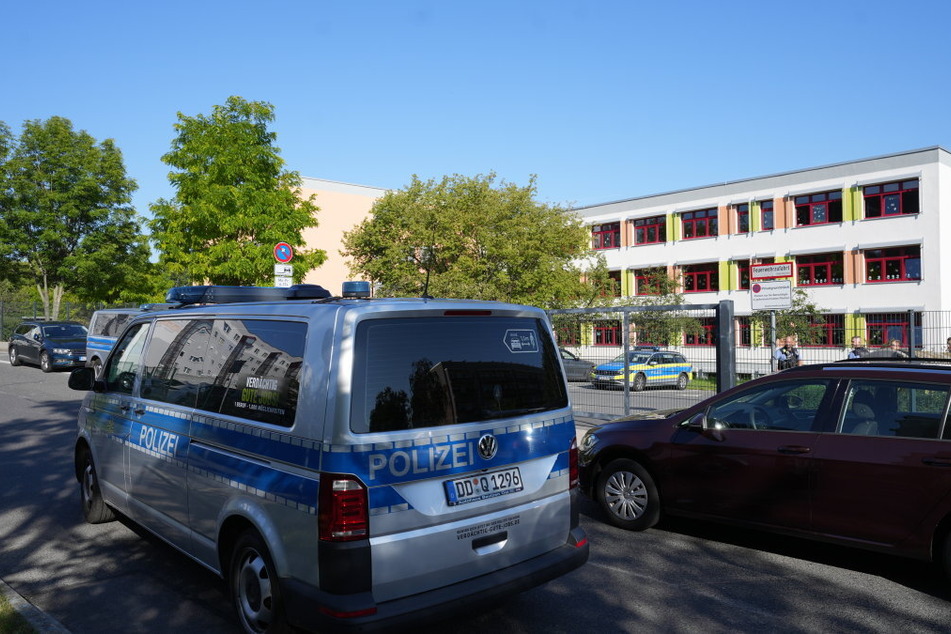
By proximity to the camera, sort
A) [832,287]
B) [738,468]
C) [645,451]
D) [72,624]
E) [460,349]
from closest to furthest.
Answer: [460,349] → [72,624] → [738,468] → [645,451] → [832,287]

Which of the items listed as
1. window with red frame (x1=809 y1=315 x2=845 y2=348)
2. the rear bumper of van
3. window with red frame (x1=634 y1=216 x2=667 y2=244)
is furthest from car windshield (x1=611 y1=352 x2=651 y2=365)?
window with red frame (x1=634 y1=216 x2=667 y2=244)

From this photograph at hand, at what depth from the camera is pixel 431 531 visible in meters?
3.42

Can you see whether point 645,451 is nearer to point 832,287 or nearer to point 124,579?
point 124,579

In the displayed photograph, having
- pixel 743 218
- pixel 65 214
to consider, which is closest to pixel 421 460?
pixel 65 214

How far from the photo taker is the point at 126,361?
18.1ft

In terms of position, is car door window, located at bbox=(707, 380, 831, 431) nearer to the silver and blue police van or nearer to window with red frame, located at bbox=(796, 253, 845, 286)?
the silver and blue police van

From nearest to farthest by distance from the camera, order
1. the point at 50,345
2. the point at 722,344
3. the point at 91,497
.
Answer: the point at 91,497 < the point at 722,344 < the point at 50,345

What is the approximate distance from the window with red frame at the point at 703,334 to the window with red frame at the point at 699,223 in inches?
1392

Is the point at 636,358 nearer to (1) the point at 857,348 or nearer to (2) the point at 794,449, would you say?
(1) the point at 857,348

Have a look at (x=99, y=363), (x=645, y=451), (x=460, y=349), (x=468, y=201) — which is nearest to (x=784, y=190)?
(x=468, y=201)

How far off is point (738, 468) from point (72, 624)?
181 inches

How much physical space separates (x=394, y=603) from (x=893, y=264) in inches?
1555

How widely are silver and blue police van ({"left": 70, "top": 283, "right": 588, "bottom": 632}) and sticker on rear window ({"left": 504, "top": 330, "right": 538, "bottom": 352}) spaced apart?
0.04ft

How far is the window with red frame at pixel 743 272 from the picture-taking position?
1647 inches
